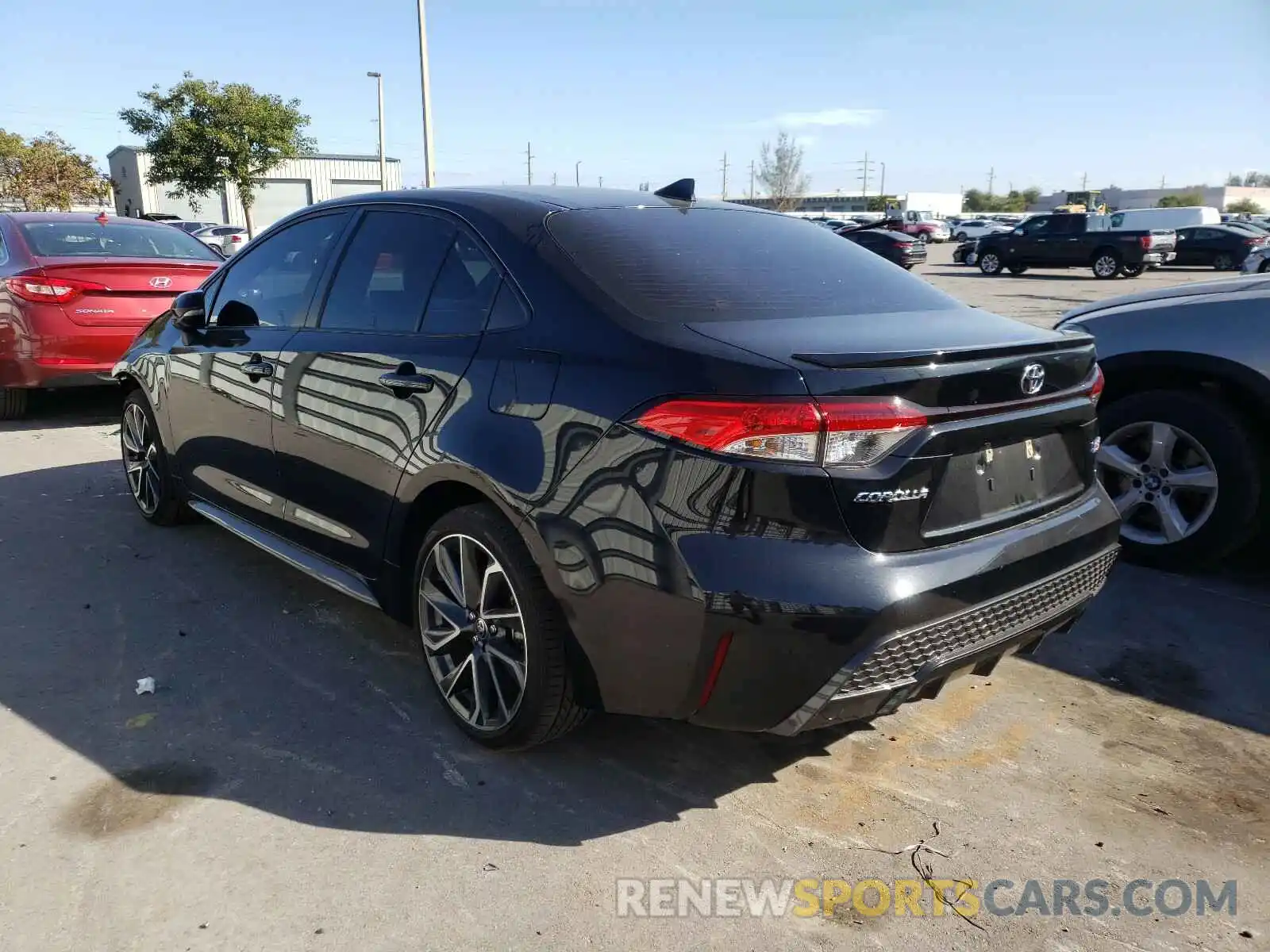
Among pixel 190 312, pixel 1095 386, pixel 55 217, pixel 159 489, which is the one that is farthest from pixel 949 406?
pixel 55 217

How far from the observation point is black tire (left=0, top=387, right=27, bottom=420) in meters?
7.75

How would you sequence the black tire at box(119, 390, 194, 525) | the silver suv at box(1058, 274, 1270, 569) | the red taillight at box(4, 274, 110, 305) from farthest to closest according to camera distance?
the red taillight at box(4, 274, 110, 305) → the black tire at box(119, 390, 194, 525) → the silver suv at box(1058, 274, 1270, 569)

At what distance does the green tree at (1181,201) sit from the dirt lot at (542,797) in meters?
82.8

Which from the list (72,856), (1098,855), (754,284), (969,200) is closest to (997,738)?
(1098,855)

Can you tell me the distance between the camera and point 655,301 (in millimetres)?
2627

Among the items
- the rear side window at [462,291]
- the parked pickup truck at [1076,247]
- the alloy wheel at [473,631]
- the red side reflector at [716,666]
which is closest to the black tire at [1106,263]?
the parked pickup truck at [1076,247]

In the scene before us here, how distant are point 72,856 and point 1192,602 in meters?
4.22

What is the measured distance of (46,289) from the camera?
7.12 m

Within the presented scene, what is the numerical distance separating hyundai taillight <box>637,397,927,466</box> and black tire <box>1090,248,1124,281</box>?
87.5 feet

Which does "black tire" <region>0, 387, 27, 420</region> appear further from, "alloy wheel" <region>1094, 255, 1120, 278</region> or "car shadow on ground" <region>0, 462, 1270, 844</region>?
"alloy wheel" <region>1094, 255, 1120, 278</region>

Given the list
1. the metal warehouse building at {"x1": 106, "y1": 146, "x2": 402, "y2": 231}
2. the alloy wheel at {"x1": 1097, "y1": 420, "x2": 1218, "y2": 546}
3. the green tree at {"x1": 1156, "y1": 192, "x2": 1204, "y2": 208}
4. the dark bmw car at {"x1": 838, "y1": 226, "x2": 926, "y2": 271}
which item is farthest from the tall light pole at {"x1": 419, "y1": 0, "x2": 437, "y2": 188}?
the green tree at {"x1": 1156, "y1": 192, "x2": 1204, "y2": 208}

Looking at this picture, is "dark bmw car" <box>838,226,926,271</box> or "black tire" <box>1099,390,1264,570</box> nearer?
"black tire" <box>1099,390,1264,570</box>

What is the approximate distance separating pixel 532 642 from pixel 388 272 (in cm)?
147

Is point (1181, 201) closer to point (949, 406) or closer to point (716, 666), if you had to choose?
point (949, 406)
